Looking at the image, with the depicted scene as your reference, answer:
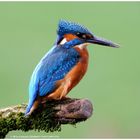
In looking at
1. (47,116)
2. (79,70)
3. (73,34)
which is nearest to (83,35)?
(73,34)

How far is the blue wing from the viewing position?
11.3ft

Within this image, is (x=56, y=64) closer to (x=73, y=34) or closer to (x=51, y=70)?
(x=51, y=70)

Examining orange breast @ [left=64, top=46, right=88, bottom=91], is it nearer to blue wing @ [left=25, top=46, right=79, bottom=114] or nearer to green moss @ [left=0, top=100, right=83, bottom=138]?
blue wing @ [left=25, top=46, right=79, bottom=114]

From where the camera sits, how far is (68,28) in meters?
3.55

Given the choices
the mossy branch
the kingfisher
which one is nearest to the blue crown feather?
the kingfisher

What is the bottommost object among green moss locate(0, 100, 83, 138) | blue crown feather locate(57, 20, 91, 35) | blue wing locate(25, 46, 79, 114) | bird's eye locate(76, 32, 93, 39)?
green moss locate(0, 100, 83, 138)

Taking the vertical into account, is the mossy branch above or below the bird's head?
below

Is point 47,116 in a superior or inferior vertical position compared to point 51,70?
inferior

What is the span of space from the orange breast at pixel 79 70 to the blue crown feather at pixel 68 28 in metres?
0.09

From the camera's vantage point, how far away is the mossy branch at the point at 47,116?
3418 millimetres

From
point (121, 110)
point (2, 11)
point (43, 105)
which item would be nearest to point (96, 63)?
point (121, 110)

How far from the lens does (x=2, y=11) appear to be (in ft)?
16.3

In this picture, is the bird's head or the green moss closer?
the green moss

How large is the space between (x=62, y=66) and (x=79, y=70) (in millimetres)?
83
